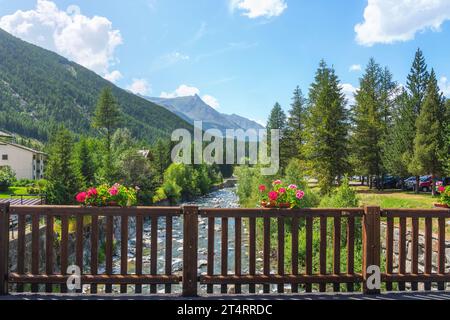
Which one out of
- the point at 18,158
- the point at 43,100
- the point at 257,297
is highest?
the point at 43,100

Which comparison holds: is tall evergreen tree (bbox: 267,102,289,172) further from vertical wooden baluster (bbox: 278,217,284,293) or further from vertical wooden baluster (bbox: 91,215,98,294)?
vertical wooden baluster (bbox: 91,215,98,294)

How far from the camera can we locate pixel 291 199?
16.1 feet

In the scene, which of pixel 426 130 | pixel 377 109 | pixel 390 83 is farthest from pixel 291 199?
pixel 390 83

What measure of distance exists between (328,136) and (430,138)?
7.68 metres

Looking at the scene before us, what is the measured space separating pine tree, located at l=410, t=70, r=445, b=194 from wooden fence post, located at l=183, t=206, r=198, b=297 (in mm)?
28013

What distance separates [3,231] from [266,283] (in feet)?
11.3

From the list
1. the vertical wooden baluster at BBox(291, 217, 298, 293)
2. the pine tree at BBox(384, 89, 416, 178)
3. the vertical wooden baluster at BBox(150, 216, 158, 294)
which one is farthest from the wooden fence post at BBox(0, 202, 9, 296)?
the pine tree at BBox(384, 89, 416, 178)

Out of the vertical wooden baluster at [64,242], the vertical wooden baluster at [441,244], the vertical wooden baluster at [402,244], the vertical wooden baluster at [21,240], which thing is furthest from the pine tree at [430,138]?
the vertical wooden baluster at [21,240]

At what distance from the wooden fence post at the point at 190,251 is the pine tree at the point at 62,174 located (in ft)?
80.2

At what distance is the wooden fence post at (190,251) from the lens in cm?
470

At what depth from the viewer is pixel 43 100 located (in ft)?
530

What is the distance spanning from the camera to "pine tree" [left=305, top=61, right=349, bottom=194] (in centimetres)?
3142

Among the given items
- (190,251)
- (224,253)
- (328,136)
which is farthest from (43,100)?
(224,253)

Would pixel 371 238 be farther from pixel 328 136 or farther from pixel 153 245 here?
pixel 328 136
